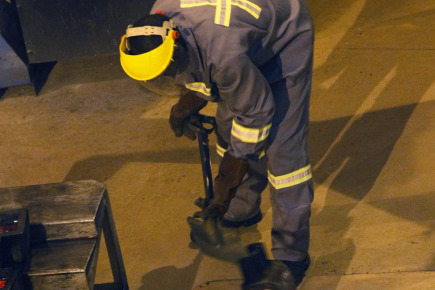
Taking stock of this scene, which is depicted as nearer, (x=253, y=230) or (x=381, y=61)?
(x=253, y=230)

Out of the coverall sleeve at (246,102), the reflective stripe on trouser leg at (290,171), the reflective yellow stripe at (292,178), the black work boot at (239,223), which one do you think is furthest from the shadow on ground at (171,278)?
the coverall sleeve at (246,102)

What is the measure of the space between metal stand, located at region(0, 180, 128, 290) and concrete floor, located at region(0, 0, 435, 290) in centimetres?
82

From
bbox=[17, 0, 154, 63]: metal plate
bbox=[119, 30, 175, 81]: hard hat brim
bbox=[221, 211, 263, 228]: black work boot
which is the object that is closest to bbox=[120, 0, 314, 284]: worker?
bbox=[119, 30, 175, 81]: hard hat brim

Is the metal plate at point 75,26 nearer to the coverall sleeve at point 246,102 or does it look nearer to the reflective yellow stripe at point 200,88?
the reflective yellow stripe at point 200,88

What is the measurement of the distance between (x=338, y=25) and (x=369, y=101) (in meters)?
1.20

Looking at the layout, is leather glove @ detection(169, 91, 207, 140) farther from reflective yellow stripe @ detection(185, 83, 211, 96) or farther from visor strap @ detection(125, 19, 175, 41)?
visor strap @ detection(125, 19, 175, 41)

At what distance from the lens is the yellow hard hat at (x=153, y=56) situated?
2.40m

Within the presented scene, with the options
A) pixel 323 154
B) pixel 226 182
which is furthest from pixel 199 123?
pixel 323 154

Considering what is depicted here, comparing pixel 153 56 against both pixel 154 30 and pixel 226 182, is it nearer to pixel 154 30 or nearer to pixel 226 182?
pixel 154 30

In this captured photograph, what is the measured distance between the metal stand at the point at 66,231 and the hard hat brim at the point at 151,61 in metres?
0.49

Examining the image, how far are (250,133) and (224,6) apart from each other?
536 millimetres

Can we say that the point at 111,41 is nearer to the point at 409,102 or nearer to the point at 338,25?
the point at 338,25

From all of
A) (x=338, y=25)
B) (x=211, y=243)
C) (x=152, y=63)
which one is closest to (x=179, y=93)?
(x=152, y=63)

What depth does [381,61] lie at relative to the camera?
187 inches
